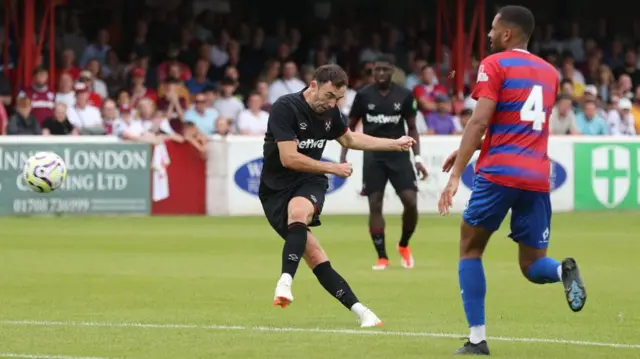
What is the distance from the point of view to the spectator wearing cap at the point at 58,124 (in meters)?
24.1

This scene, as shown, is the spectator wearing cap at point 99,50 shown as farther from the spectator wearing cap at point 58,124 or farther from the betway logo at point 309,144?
the betway logo at point 309,144

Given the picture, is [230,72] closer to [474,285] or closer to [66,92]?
[66,92]

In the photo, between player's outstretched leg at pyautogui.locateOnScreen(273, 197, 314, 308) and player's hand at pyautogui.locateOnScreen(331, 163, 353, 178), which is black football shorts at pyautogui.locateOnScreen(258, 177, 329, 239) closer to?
player's outstretched leg at pyautogui.locateOnScreen(273, 197, 314, 308)

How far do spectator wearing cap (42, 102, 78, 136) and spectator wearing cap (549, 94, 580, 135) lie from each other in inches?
335

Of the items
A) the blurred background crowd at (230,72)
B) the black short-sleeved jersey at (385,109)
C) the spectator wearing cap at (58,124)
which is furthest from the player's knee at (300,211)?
the spectator wearing cap at (58,124)

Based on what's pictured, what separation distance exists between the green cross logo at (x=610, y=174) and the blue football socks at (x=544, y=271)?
16.0 meters

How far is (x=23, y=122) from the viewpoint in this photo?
78.8 feet

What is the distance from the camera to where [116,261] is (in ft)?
53.9

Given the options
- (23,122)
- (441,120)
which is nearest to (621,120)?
(441,120)

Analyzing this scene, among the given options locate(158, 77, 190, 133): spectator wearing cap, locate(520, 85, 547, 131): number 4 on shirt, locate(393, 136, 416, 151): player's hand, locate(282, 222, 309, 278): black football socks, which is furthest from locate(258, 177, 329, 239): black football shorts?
locate(158, 77, 190, 133): spectator wearing cap

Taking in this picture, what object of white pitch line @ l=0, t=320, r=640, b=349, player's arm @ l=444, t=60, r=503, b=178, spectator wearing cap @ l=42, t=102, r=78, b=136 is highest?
player's arm @ l=444, t=60, r=503, b=178

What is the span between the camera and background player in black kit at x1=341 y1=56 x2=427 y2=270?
15781 millimetres

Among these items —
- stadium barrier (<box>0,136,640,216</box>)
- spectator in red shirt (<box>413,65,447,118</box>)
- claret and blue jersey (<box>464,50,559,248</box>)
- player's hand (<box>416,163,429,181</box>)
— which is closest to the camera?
claret and blue jersey (<box>464,50,559,248</box>)

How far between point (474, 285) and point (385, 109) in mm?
6927
